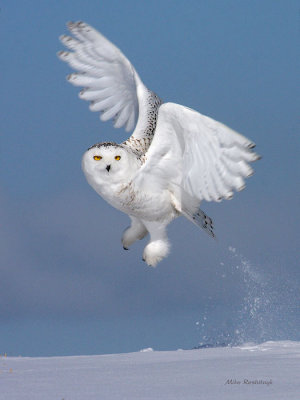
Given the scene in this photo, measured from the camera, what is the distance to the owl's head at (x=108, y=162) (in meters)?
6.15

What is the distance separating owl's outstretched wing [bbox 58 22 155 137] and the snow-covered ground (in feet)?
8.57

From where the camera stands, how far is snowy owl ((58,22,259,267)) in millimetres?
5906

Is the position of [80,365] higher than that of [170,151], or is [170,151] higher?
[170,151]

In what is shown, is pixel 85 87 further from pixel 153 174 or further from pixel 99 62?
pixel 153 174

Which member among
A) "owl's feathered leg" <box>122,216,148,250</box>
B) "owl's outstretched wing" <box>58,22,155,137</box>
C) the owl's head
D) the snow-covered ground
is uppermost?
"owl's outstretched wing" <box>58,22,155,137</box>

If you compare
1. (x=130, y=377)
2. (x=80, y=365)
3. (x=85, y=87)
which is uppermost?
(x=85, y=87)

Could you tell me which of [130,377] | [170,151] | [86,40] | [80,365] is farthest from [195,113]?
[80,365]

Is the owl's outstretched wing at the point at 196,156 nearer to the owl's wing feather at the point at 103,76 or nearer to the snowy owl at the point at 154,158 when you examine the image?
the snowy owl at the point at 154,158

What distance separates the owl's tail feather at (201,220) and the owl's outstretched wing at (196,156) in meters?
0.26

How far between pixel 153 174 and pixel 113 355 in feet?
9.62

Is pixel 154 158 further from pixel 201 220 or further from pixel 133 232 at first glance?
pixel 133 232

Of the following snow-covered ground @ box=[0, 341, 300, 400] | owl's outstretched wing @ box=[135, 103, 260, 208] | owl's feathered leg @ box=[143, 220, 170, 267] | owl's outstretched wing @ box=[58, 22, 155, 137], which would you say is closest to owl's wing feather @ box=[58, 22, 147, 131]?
owl's outstretched wing @ box=[58, 22, 155, 137]

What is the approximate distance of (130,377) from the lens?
6105 mm

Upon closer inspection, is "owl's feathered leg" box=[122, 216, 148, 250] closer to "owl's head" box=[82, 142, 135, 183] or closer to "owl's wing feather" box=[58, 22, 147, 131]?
"owl's head" box=[82, 142, 135, 183]
